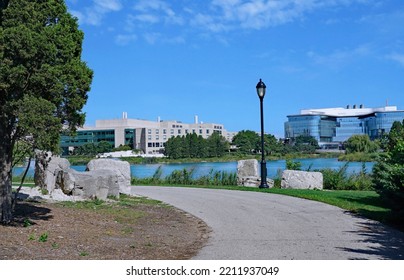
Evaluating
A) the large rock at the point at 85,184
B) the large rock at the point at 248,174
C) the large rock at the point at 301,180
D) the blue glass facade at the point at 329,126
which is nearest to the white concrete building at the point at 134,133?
the blue glass facade at the point at 329,126

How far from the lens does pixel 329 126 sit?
186 meters

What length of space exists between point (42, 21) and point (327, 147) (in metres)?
160

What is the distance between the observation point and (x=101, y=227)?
30.9 feet

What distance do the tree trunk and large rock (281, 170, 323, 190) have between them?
13.1m

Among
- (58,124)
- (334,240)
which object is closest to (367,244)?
(334,240)

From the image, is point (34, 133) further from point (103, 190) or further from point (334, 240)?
point (103, 190)

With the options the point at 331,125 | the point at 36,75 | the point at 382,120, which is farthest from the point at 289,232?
the point at 331,125

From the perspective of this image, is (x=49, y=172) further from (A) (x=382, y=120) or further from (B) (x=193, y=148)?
(A) (x=382, y=120)

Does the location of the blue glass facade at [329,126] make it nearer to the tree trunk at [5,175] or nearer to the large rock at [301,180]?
the large rock at [301,180]

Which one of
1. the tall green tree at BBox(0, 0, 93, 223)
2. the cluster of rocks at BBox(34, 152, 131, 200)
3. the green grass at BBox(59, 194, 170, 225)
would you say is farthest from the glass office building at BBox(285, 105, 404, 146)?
the tall green tree at BBox(0, 0, 93, 223)

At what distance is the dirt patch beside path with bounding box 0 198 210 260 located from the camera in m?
6.91

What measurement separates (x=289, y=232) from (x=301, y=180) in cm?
1098

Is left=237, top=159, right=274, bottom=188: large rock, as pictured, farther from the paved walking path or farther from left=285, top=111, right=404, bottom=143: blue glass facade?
left=285, top=111, right=404, bottom=143: blue glass facade

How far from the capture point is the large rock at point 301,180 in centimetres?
1961
